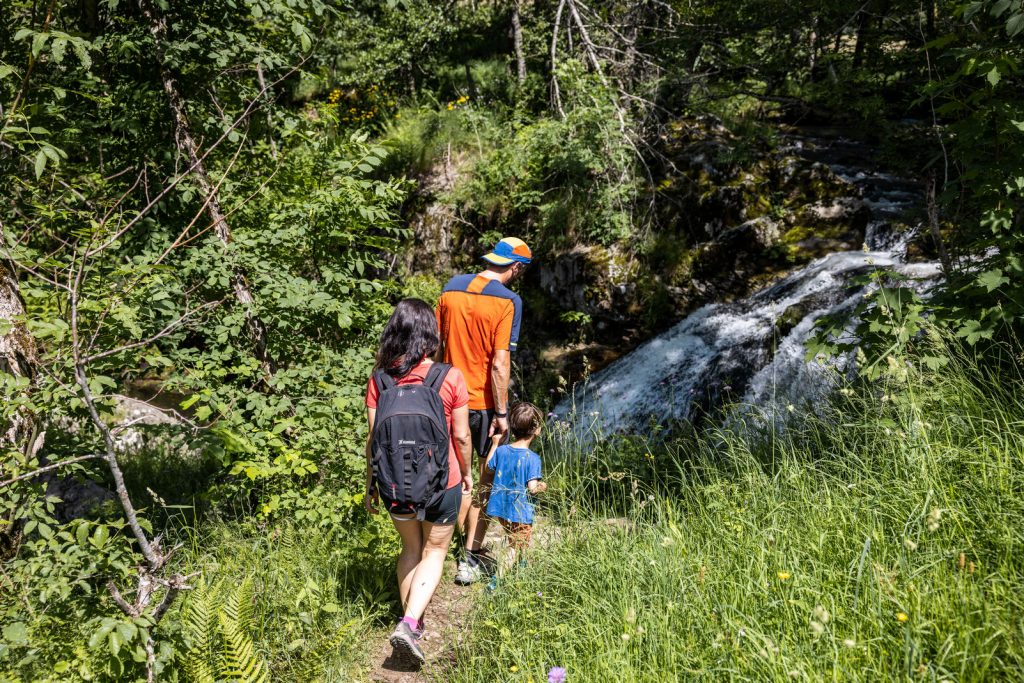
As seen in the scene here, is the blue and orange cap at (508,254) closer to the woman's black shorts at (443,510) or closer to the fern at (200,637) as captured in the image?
the woman's black shorts at (443,510)

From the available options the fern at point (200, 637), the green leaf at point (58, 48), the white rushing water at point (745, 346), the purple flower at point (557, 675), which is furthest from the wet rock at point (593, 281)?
the green leaf at point (58, 48)

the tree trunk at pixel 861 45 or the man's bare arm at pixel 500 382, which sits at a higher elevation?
the tree trunk at pixel 861 45

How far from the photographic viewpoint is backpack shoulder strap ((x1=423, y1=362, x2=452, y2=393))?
3.08 metres

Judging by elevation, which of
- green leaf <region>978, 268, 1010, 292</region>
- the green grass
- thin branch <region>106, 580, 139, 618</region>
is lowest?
the green grass

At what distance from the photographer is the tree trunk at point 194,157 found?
486cm

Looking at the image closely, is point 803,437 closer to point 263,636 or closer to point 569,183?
point 263,636

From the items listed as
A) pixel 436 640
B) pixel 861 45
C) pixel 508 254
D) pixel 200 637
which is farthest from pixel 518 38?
pixel 200 637

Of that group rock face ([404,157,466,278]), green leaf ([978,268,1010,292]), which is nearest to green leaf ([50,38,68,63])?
green leaf ([978,268,1010,292])

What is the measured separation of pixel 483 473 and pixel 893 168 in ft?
25.7

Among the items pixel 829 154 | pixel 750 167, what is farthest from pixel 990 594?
pixel 829 154

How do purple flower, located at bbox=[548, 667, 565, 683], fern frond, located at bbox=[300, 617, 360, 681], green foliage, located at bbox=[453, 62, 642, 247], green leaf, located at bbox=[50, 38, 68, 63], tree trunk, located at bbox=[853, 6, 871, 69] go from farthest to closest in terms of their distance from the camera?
1. green foliage, located at bbox=[453, 62, 642, 247]
2. tree trunk, located at bbox=[853, 6, 871, 69]
3. fern frond, located at bbox=[300, 617, 360, 681]
4. green leaf, located at bbox=[50, 38, 68, 63]
5. purple flower, located at bbox=[548, 667, 565, 683]

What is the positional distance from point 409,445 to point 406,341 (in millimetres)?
506

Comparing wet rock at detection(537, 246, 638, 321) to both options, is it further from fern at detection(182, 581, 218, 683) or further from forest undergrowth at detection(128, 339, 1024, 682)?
fern at detection(182, 581, 218, 683)

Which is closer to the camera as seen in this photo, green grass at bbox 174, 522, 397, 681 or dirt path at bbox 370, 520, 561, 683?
green grass at bbox 174, 522, 397, 681
